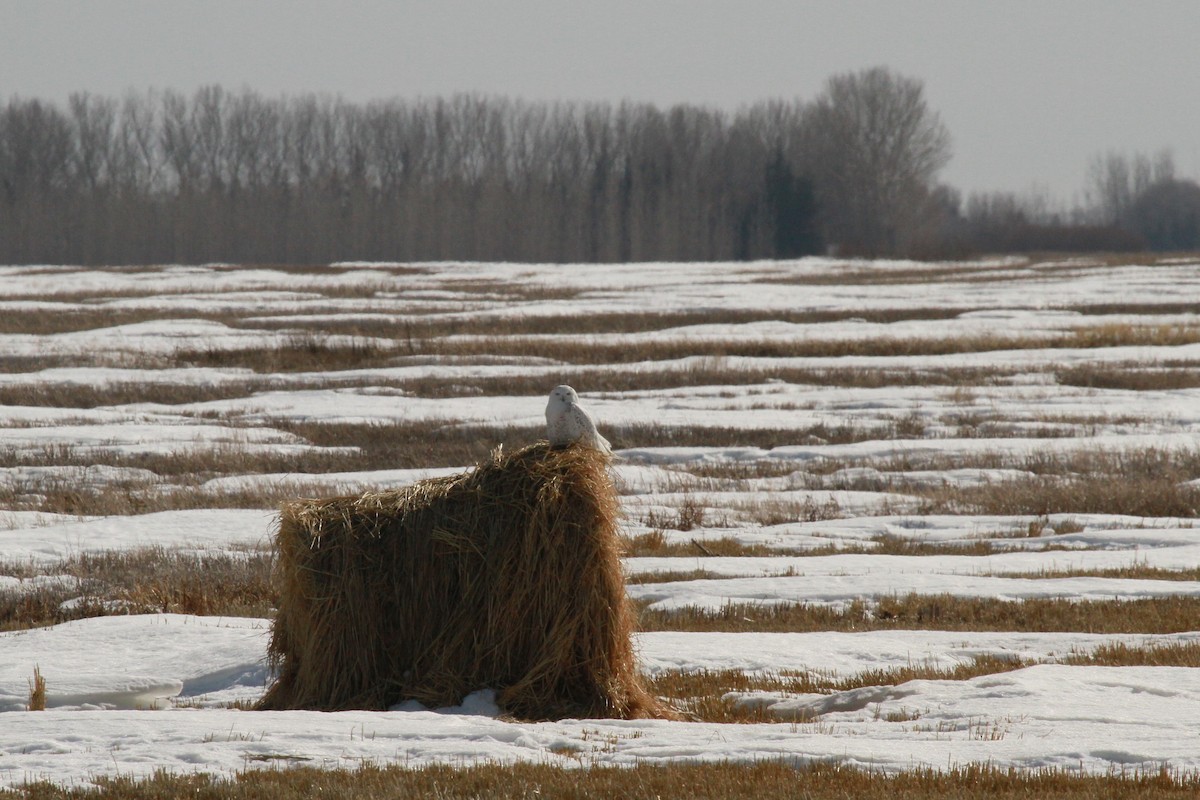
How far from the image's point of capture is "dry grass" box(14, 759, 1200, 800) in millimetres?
5066

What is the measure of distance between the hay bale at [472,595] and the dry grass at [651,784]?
1.50m

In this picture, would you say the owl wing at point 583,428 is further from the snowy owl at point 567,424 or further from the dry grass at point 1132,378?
the dry grass at point 1132,378

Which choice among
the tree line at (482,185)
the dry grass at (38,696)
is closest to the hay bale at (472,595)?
the dry grass at (38,696)

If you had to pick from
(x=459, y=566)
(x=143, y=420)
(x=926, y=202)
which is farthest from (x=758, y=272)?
(x=459, y=566)

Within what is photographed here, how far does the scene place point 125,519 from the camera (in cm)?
1345

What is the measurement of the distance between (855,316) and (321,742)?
3661cm

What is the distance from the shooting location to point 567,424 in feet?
24.1

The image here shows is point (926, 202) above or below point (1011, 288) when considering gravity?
above

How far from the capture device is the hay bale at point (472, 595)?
22.8 ft

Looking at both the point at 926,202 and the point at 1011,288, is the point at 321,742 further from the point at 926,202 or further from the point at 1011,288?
the point at 926,202

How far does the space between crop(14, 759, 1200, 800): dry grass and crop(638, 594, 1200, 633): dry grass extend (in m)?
4.08

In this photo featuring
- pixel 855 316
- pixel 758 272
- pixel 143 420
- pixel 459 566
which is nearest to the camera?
pixel 459 566

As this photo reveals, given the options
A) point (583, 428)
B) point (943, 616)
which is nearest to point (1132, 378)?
point (943, 616)

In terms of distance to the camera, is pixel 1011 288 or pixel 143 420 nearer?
pixel 143 420
